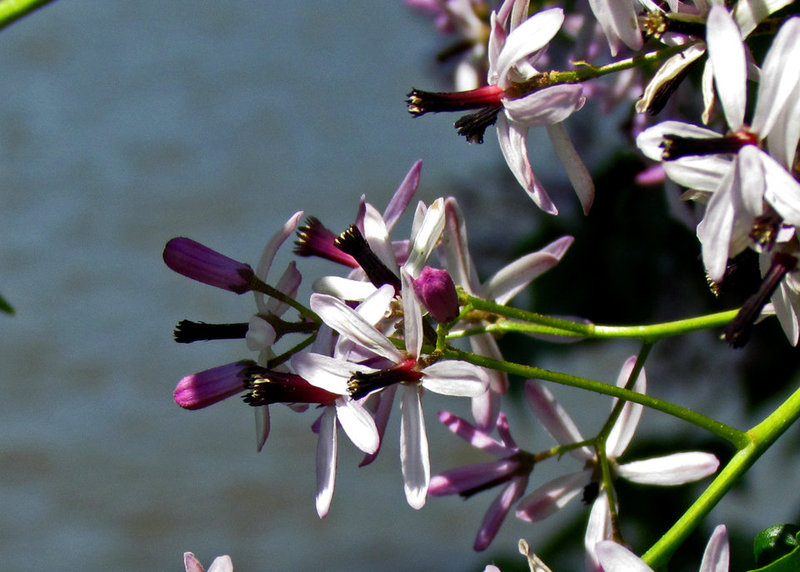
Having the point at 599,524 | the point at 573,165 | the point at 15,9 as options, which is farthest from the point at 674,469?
the point at 15,9

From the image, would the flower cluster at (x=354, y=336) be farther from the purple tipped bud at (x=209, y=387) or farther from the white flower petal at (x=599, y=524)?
the white flower petal at (x=599, y=524)

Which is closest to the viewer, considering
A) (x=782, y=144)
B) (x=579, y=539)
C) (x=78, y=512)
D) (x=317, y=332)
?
(x=782, y=144)

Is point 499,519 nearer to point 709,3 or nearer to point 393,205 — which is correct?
point 393,205

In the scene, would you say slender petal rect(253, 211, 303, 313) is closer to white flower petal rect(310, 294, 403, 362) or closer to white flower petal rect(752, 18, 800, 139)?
white flower petal rect(310, 294, 403, 362)

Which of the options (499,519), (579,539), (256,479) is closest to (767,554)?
(499,519)

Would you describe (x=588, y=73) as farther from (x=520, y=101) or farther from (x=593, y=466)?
(x=593, y=466)

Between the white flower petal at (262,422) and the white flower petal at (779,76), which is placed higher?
the white flower petal at (779,76)

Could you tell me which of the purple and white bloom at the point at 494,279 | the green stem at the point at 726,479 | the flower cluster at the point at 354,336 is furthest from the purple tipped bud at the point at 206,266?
the green stem at the point at 726,479

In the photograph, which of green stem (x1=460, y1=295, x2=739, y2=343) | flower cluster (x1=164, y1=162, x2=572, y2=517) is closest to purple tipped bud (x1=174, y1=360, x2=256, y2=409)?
flower cluster (x1=164, y1=162, x2=572, y2=517)
